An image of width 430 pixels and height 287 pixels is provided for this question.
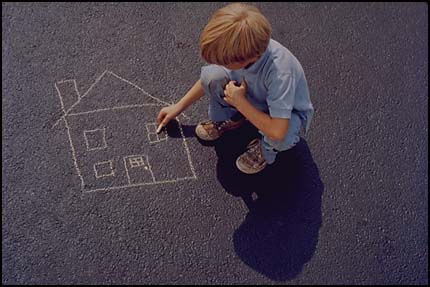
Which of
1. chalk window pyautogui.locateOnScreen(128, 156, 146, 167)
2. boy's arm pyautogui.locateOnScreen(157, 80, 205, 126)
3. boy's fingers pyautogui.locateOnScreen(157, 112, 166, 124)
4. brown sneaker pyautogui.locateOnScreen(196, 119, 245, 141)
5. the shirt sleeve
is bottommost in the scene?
chalk window pyautogui.locateOnScreen(128, 156, 146, 167)

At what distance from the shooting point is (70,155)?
7.39 ft

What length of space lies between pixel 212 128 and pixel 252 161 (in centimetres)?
26

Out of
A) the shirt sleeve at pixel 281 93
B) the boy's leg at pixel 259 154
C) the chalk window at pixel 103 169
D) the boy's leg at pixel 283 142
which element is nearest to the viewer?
the shirt sleeve at pixel 281 93

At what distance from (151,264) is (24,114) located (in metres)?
0.99

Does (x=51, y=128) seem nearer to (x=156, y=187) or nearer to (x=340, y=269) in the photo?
(x=156, y=187)

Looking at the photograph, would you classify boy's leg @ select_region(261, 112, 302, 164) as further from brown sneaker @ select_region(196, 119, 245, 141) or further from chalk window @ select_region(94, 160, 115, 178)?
chalk window @ select_region(94, 160, 115, 178)

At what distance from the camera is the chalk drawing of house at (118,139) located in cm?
223

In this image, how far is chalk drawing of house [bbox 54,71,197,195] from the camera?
2.23m

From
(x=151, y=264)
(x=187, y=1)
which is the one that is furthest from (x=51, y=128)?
(x=187, y=1)

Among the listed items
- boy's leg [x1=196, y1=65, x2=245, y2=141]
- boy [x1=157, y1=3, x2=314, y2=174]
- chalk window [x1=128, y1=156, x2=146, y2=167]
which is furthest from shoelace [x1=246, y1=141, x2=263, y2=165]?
chalk window [x1=128, y1=156, x2=146, y2=167]

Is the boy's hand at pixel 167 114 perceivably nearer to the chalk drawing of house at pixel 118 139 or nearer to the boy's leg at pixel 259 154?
the chalk drawing of house at pixel 118 139

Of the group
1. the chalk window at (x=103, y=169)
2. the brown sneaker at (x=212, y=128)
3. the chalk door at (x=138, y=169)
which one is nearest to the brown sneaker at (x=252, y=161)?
the brown sneaker at (x=212, y=128)

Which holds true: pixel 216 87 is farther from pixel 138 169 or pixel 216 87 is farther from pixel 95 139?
pixel 95 139

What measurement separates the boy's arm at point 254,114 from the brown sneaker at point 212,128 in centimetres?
40
